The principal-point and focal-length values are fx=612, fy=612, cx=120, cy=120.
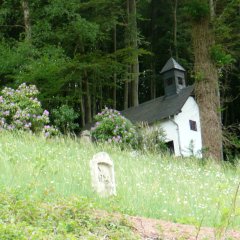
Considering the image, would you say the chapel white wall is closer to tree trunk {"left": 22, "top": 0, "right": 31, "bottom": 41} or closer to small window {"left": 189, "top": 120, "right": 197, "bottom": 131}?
small window {"left": 189, "top": 120, "right": 197, "bottom": 131}

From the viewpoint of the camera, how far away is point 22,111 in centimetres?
1850

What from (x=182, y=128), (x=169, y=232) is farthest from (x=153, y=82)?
(x=169, y=232)

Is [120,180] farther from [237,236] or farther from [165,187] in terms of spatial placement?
[237,236]

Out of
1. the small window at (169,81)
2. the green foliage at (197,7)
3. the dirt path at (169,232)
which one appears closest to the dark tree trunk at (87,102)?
the small window at (169,81)

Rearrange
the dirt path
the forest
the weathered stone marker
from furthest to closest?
the forest → the weathered stone marker → the dirt path

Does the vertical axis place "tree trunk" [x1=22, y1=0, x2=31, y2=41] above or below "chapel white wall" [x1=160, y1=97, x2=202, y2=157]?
above

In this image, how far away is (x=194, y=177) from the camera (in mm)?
12016

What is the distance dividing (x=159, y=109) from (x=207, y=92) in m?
15.3

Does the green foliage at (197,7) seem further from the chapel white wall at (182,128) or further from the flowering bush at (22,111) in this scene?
the chapel white wall at (182,128)

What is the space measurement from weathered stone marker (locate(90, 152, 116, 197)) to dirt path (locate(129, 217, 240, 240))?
1.44m

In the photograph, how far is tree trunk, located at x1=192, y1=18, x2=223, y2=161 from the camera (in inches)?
658

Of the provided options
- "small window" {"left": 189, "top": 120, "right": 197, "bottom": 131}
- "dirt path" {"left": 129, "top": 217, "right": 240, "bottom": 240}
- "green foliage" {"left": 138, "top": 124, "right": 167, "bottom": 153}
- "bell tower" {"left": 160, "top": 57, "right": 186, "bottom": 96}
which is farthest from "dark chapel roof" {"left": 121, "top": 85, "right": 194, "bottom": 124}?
"dirt path" {"left": 129, "top": 217, "right": 240, "bottom": 240}

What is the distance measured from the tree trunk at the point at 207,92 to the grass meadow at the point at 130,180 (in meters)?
1.72

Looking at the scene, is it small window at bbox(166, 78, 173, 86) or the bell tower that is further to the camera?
small window at bbox(166, 78, 173, 86)
